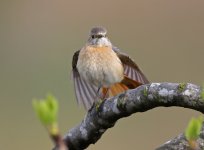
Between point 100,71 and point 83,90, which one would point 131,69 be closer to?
point 100,71

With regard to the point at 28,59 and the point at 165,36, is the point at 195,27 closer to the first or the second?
the point at 165,36

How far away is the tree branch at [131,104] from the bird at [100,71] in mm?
1159

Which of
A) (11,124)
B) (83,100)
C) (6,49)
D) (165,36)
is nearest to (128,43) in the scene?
(165,36)

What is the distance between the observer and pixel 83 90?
588 cm

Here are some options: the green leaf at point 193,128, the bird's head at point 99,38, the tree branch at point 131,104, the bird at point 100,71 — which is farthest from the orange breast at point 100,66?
the green leaf at point 193,128

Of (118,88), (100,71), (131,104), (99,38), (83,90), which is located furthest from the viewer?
(99,38)

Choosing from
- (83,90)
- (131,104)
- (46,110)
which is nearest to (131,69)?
(83,90)

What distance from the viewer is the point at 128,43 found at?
12281 millimetres

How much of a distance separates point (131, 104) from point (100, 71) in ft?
6.83

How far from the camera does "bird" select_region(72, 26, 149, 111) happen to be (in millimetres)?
5211

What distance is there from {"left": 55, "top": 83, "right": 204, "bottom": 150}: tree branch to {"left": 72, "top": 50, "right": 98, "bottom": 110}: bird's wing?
183 centimetres

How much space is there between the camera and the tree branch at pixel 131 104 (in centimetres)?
309

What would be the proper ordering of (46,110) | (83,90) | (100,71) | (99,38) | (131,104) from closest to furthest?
(46,110)
(131,104)
(100,71)
(83,90)
(99,38)

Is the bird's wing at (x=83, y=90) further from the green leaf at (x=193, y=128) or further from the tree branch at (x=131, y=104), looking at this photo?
the green leaf at (x=193, y=128)
